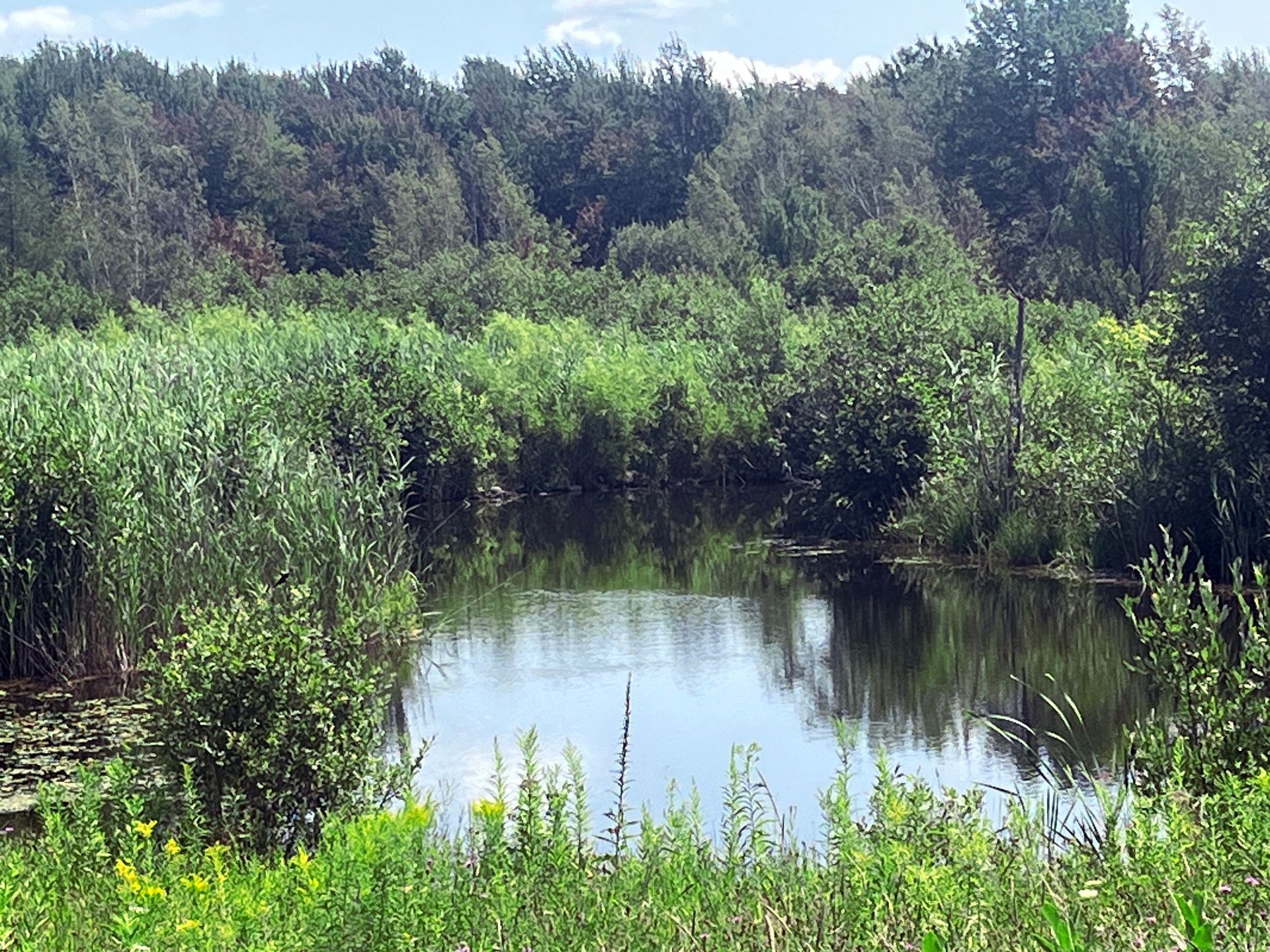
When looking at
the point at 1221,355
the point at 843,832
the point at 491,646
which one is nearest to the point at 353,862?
the point at 843,832

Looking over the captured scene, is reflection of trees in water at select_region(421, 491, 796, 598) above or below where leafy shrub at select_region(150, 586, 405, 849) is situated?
above

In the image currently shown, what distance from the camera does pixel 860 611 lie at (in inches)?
627

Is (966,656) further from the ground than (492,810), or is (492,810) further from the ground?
(492,810)

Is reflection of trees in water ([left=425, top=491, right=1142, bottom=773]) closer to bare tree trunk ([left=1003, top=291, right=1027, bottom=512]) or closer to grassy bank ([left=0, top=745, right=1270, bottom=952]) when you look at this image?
bare tree trunk ([left=1003, top=291, right=1027, bottom=512])

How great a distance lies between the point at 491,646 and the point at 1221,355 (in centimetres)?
749

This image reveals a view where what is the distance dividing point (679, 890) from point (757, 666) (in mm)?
8705

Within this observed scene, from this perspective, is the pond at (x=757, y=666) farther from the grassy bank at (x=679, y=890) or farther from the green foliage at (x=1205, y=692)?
the grassy bank at (x=679, y=890)

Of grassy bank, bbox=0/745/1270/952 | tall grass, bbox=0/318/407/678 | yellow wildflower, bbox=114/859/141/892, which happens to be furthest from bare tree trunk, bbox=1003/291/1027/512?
yellow wildflower, bbox=114/859/141/892

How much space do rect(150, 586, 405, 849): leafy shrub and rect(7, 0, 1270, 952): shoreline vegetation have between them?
0.02 metres

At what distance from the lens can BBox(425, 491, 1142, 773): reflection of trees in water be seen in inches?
477

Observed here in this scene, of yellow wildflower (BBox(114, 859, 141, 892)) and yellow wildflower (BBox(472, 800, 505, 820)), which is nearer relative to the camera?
yellow wildflower (BBox(114, 859, 141, 892))

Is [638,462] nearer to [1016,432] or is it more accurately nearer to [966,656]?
[1016,432]

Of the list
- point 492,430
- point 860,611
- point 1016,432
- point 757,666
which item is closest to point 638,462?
point 492,430

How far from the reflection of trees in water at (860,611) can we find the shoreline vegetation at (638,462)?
0.89 metres
